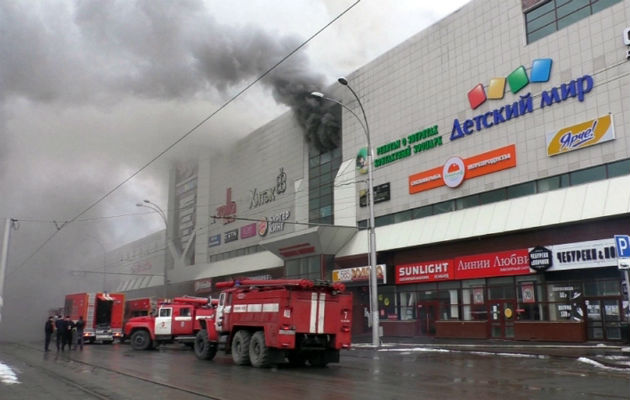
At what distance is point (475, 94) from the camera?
2973 centimetres

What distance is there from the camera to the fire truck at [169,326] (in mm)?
25000

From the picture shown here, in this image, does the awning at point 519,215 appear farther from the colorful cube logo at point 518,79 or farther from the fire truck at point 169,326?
the fire truck at point 169,326

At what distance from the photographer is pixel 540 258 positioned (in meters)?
25.2

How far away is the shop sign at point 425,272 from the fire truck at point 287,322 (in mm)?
15146

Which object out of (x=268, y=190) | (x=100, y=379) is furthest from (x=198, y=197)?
(x=100, y=379)

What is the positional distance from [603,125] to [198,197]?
4407 centimetres

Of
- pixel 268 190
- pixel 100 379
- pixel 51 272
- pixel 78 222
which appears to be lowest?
pixel 100 379

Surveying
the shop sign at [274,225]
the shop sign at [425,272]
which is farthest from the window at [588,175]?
the shop sign at [274,225]

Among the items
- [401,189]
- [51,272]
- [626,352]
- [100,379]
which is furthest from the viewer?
[51,272]

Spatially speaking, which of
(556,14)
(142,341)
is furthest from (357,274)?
(556,14)

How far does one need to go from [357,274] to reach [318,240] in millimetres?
3634

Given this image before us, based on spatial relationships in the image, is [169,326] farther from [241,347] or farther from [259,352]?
[259,352]

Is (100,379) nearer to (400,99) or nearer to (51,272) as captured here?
(400,99)

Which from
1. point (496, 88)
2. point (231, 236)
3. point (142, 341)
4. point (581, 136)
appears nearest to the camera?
point (581, 136)
